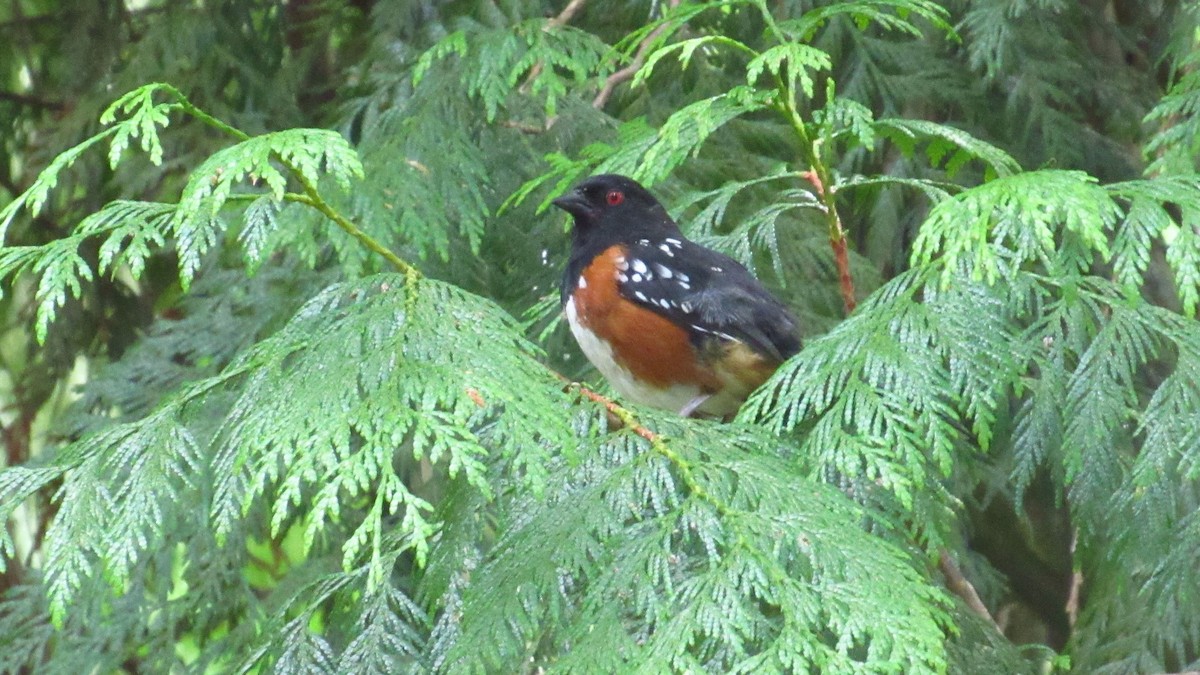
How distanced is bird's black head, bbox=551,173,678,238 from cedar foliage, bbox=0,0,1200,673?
0.28 ft

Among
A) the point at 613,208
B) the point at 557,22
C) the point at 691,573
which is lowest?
the point at 613,208

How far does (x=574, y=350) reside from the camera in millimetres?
3207

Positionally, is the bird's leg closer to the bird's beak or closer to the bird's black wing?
the bird's black wing

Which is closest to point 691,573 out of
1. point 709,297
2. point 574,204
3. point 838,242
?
point 838,242

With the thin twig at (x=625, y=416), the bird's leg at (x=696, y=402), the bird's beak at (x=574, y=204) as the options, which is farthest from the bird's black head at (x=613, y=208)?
the thin twig at (x=625, y=416)

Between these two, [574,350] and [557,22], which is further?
[574,350]

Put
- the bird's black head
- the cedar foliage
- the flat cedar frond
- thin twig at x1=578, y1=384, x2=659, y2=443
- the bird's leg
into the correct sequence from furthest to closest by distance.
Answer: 1. the bird's black head
2. the bird's leg
3. thin twig at x1=578, y1=384, x2=659, y2=443
4. the cedar foliage
5. the flat cedar frond

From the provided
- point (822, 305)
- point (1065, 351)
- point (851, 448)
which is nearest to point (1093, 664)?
point (1065, 351)

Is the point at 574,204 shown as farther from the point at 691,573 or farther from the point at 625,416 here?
the point at 691,573

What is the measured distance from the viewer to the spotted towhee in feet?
9.09

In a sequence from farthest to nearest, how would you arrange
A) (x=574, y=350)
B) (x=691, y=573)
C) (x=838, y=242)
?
(x=574, y=350) < (x=838, y=242) < (x=691, y=573)

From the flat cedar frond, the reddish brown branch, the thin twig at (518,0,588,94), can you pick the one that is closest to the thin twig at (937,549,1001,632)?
the reddish brown branch

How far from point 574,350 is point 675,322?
1.41 ft

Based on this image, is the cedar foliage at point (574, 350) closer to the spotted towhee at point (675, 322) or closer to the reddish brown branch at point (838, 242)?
the reddish brown branch at point (838, 242)
